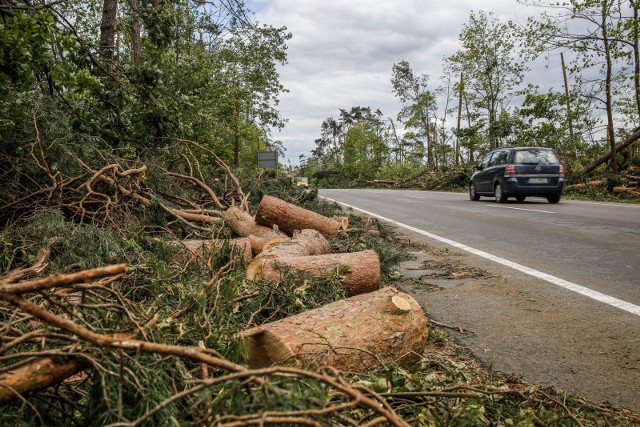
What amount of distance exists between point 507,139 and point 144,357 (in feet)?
128

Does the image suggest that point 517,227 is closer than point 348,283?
No

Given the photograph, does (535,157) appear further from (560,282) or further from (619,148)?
(560,282)

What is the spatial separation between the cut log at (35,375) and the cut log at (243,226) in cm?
507

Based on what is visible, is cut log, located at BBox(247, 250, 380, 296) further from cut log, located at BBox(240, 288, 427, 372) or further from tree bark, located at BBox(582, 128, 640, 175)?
tree bark, located at BBox(582, 128, 640, 175)

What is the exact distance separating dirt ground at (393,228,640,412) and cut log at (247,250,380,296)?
61cm

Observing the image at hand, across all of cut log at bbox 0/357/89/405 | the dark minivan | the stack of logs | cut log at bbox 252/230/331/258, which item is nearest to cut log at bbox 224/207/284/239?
cut log at bbox 252/230/331/258

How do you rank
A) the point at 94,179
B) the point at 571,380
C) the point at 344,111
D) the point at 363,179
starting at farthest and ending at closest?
the point at 344,111 < the point at 363,179 < the point at 94,179 < the point at 571,380

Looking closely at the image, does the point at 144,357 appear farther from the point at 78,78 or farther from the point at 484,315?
the point at 78,78

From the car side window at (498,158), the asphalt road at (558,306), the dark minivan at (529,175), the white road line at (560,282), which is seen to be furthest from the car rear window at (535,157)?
the white road line at (560,282)

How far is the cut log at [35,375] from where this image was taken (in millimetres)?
1649

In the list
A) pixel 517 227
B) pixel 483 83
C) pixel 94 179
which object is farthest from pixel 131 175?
pixel 483 83

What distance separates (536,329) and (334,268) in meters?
1.62

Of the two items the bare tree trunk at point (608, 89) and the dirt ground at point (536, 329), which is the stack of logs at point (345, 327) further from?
the bare tree trunk at point (608, 89)

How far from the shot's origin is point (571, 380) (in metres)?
3.03
